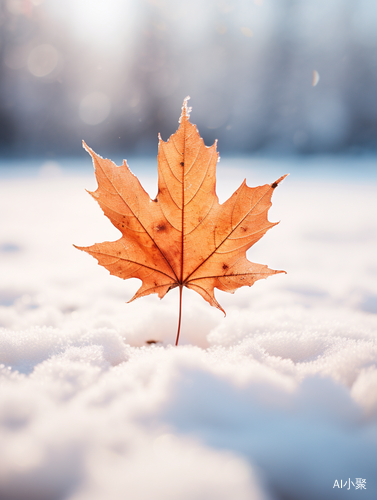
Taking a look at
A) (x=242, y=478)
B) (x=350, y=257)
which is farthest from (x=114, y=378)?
(x=350, y=257)

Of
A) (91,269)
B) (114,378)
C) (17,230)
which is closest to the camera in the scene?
(114,378)

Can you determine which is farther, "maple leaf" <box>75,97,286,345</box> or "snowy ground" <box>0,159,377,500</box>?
"maple leaf" <box>75,97,286,345</box>

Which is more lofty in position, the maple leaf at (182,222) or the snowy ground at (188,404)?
the maple leaf at (182,222)

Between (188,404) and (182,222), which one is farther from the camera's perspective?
(182,222)

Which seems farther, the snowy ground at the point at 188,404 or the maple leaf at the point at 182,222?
the maple leaf at the point at 182,222

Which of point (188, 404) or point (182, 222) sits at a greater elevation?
point (182, 222)

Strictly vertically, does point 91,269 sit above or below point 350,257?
below

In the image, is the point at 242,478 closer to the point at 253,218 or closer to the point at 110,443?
the point at 110,443

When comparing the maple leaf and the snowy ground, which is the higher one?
the maple leaf
